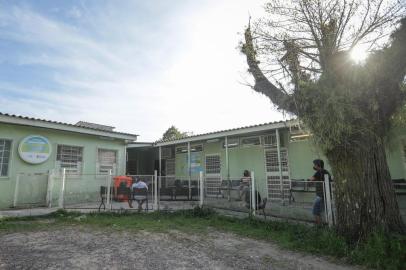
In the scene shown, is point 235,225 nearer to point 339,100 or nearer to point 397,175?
point 339,100

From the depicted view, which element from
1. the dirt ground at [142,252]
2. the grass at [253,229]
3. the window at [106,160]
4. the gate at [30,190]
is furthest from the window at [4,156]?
the dirt ground at [142,252]

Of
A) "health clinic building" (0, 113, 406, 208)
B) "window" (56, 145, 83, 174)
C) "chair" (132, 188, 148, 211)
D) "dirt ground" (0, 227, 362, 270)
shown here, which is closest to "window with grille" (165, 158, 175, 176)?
"health clinic building" (0, 113, 406, 208)

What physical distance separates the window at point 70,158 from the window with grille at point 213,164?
19.7ft

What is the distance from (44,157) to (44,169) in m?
0.47

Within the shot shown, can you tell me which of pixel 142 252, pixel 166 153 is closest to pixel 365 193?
pixel 142 252

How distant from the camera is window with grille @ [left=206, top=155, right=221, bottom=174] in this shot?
41.9ft

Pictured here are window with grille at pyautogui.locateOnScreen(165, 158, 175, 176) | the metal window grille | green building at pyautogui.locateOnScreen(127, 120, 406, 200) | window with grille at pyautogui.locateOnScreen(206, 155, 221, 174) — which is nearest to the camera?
green building at pyautogui.locateOnScreen(127, 120, 406, 200)

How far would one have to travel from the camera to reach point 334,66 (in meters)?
5.18

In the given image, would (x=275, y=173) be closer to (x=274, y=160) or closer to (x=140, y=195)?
(x=274, y=160)

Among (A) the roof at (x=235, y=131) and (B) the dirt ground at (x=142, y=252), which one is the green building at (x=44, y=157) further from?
(B) the dirt ground at (x=142, y=252)

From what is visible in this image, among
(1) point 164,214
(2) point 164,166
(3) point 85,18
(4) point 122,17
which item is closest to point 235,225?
(1) point 164,214

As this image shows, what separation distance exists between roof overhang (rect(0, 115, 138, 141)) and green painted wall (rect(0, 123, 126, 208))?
15.1 inches

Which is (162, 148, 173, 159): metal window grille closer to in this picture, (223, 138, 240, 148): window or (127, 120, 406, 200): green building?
(127, 120, 406, 200): green building

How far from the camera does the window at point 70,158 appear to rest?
1045cm
